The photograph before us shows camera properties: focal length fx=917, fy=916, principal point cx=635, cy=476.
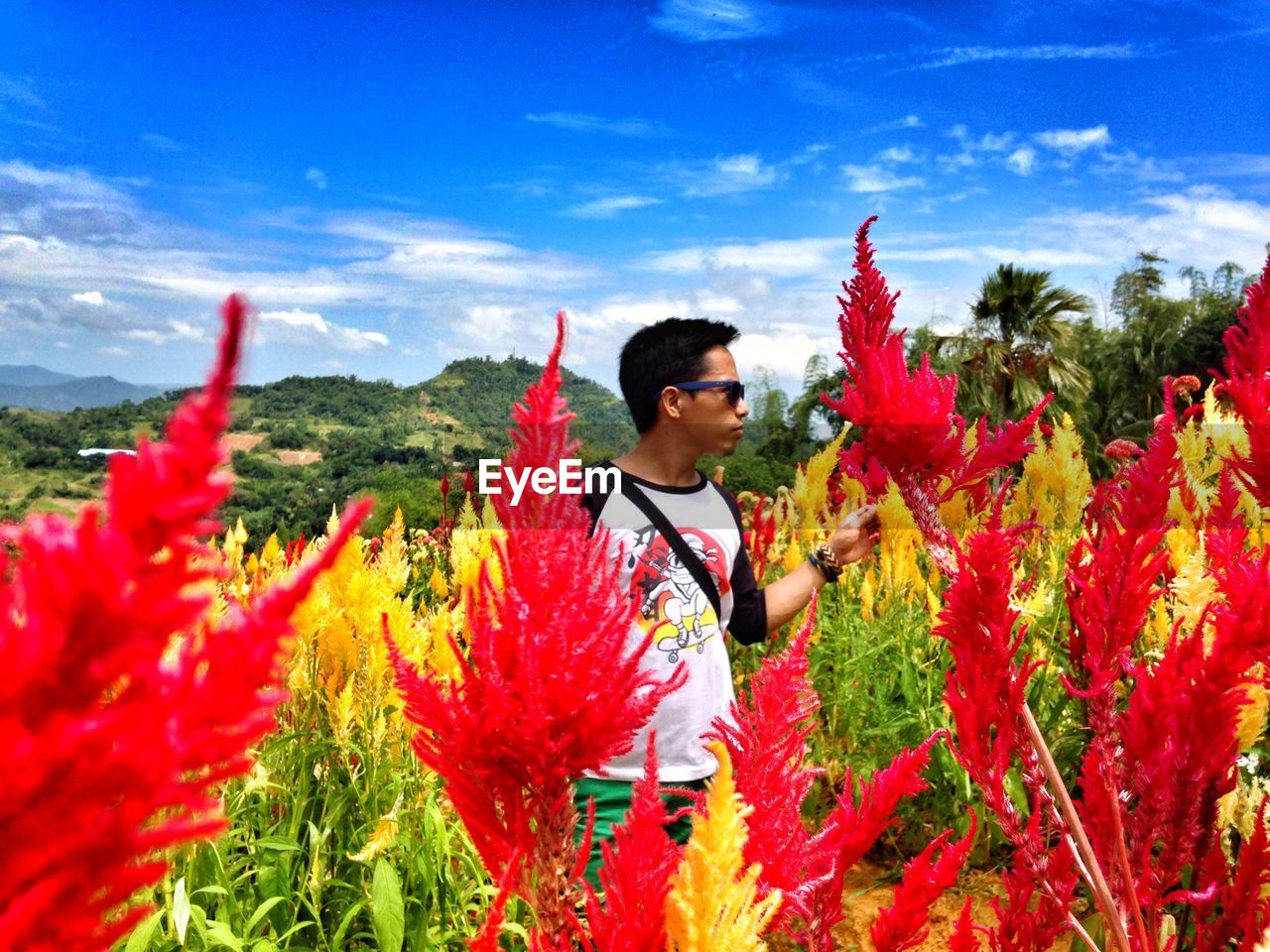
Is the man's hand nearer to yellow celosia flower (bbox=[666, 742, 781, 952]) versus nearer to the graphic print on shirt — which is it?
the graphic print on shirt

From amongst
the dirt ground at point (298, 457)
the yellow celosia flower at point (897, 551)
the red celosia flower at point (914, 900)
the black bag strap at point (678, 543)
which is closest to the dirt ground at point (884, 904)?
the yellow celosia flower at point (897, 551)

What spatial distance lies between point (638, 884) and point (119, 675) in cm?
46

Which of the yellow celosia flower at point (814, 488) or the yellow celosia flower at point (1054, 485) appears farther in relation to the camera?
the yellow celosia flower at point (814, 488)

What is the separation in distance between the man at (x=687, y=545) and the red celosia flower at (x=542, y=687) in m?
1.76

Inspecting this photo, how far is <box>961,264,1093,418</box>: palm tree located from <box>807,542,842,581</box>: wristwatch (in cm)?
1964

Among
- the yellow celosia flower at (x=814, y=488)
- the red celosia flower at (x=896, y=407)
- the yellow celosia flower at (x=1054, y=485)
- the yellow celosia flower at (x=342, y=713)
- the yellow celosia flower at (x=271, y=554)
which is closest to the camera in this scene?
the red celosia flower at (x=896, y=407)

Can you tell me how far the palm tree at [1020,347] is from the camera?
862 inches

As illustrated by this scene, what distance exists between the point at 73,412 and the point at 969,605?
5307 cm

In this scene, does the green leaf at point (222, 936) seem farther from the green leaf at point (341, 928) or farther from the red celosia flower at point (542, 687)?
the red celosia flower at point (542, 687)

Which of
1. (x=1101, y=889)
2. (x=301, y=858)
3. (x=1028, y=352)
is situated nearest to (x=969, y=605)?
(x=1101, y=889)

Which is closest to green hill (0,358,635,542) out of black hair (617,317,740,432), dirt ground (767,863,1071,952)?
dirt ground (767,863,1071,952)

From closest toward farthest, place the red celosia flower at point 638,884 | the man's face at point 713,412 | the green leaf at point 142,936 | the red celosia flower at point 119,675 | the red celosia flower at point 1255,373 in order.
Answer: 1. the red celosia flower at point 119,675
2. the red celosia flower at point 638,884
3. the red celosia flower at point 1255,373
4. the green leaf at point 142,936
5. the man's face at point 713,412

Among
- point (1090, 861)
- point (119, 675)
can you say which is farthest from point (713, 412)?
point (119, 675)

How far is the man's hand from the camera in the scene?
2436 millimetres
